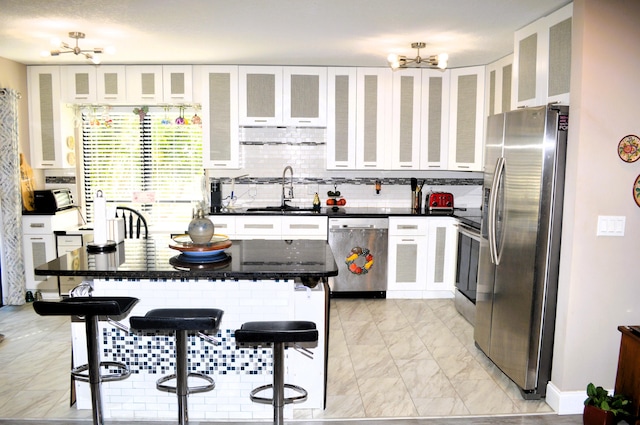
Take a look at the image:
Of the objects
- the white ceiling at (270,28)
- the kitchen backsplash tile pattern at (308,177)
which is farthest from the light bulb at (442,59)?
the kitchen backsplash tile pattern at (308,177)

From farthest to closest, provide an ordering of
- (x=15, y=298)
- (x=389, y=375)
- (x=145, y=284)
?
(x=15, y=298)
(x=389, y=375)
(x=145, y=284)

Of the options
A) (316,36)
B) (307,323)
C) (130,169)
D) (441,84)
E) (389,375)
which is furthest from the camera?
(130,169)

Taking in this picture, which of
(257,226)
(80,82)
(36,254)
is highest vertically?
(80,82)

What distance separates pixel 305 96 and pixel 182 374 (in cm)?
368

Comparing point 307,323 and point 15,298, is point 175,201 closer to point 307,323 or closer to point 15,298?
point 15,298

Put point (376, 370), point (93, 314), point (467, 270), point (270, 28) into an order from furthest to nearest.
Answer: point (467, 270) < point (270, 28) < point (376, 370) < point (93, 314)

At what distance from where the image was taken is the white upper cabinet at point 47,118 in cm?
574

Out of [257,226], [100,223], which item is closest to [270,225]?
[257,226]

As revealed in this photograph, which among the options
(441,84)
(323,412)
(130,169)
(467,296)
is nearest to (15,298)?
(130,169)

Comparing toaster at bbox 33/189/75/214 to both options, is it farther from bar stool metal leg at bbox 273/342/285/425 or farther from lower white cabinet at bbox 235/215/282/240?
bar stool metal leg at bbox 273/342/285/425

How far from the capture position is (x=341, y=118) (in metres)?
5.78

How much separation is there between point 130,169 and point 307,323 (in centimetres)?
429

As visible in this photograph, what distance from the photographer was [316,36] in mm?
4395

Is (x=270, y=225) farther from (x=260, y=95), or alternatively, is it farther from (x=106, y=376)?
(x=106, y=376)
